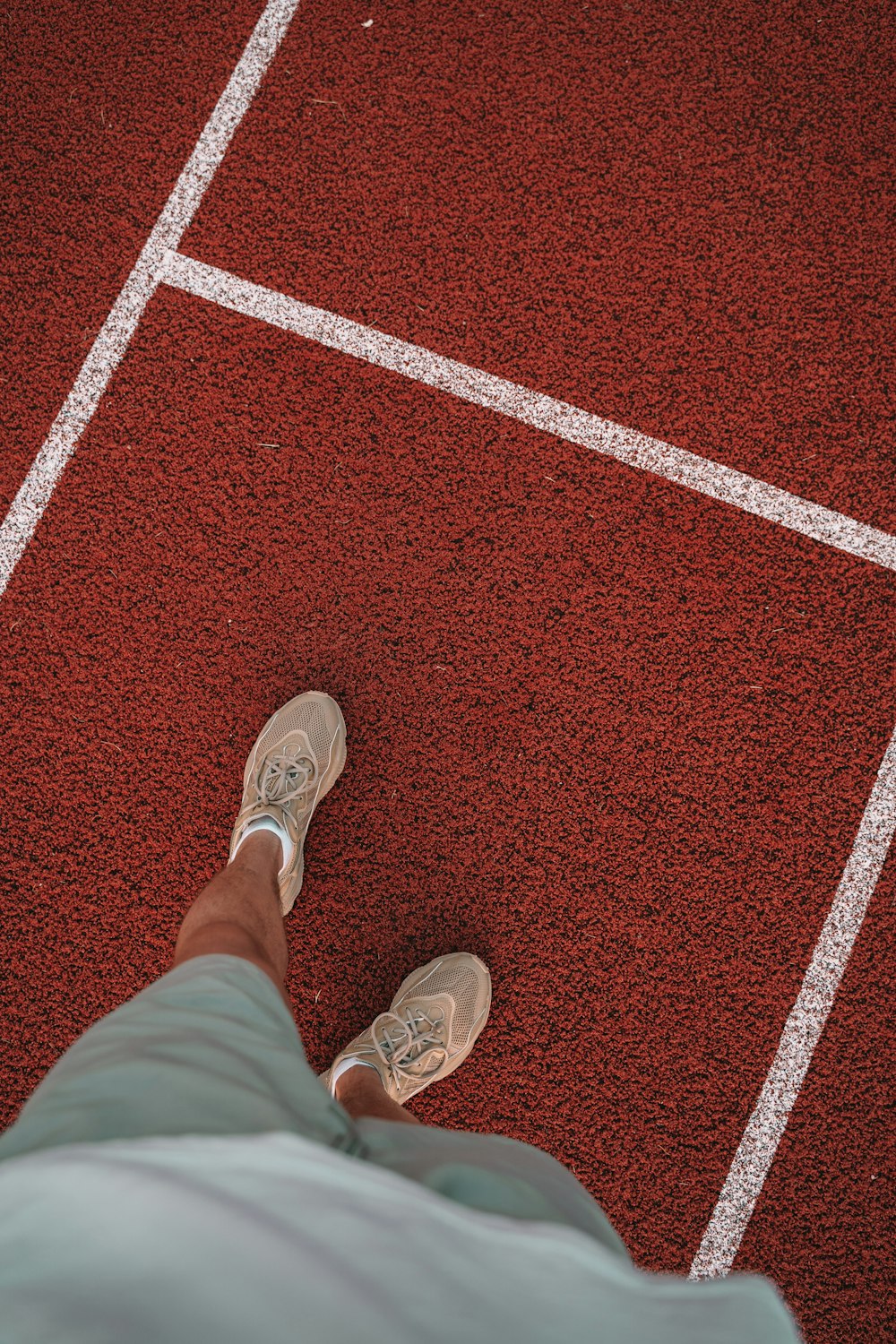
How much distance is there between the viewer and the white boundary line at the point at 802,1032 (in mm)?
2094

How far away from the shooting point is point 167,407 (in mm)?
2242

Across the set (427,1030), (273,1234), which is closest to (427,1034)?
(427,1030)

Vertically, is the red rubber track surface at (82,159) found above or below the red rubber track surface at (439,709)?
above

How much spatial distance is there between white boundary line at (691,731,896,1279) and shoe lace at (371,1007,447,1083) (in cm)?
76

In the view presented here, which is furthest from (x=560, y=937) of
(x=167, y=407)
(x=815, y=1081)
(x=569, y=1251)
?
(x=167, y=407)

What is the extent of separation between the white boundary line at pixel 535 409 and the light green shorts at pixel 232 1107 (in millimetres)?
1540

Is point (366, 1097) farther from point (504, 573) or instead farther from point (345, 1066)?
point (504, 573)

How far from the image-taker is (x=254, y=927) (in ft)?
6.00

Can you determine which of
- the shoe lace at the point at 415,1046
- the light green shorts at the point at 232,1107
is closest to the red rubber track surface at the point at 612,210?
the shoe lace at the point at 415,1046

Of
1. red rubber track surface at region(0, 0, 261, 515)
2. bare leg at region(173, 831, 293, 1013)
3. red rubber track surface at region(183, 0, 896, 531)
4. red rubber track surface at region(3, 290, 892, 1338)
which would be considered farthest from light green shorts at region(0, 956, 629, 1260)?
red rubber track surface at region(183, 0, 896, 531)

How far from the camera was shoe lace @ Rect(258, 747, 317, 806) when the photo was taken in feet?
6.81

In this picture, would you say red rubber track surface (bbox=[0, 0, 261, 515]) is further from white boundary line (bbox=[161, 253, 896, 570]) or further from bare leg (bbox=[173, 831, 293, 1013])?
bare leg (bbox=[173, 831, 293, 1013])

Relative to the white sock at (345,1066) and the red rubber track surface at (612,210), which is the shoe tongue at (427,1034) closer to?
the white sock at (345,1066)

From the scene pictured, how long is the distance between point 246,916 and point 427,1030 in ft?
1.75
